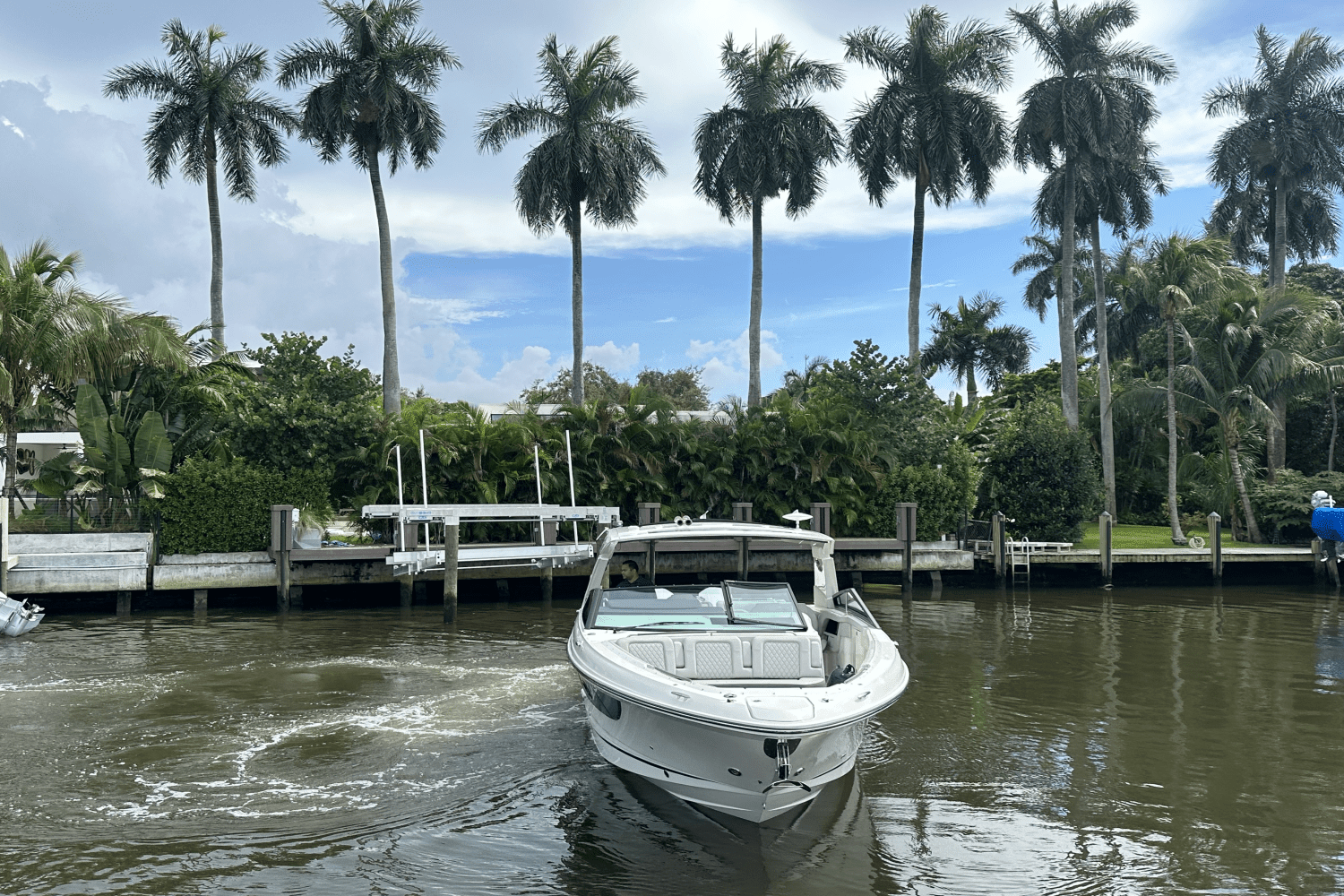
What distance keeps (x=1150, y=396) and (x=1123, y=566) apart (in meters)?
10.4

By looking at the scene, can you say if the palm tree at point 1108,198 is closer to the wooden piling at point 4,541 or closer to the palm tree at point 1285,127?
the palm tree at point 1285,127

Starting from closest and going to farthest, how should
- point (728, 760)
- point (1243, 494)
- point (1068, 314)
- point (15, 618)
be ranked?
point (728, 760) → point (15, 618) → point (1243, 494) → point (1068, 314)

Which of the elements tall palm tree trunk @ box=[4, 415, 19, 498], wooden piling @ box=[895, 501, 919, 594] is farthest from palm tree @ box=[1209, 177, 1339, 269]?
tall palm tree trunk @ box=[4, 415, 19, 498]

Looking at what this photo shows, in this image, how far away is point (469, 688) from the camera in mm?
12570

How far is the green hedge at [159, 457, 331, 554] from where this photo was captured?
2017 cm

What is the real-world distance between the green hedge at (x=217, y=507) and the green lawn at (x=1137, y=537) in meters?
22.7

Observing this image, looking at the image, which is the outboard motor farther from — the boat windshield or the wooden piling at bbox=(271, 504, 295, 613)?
the wooden piling at bbox=(271, 504, 295, 613)

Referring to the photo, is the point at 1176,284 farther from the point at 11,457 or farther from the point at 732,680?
the point at 11,457

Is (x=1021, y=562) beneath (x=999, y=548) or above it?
beneath

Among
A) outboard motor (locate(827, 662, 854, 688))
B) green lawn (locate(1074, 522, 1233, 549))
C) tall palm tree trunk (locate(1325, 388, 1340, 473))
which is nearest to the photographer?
outboard motor (locate(827, 662, 854, 688))

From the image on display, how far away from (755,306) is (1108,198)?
15540 mm

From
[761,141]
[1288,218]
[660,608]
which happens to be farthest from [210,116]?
[1288,218]

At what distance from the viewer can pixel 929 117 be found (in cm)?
3569

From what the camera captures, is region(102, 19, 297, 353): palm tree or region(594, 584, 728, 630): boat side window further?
region(102, 19, 297, 353): palm tree
